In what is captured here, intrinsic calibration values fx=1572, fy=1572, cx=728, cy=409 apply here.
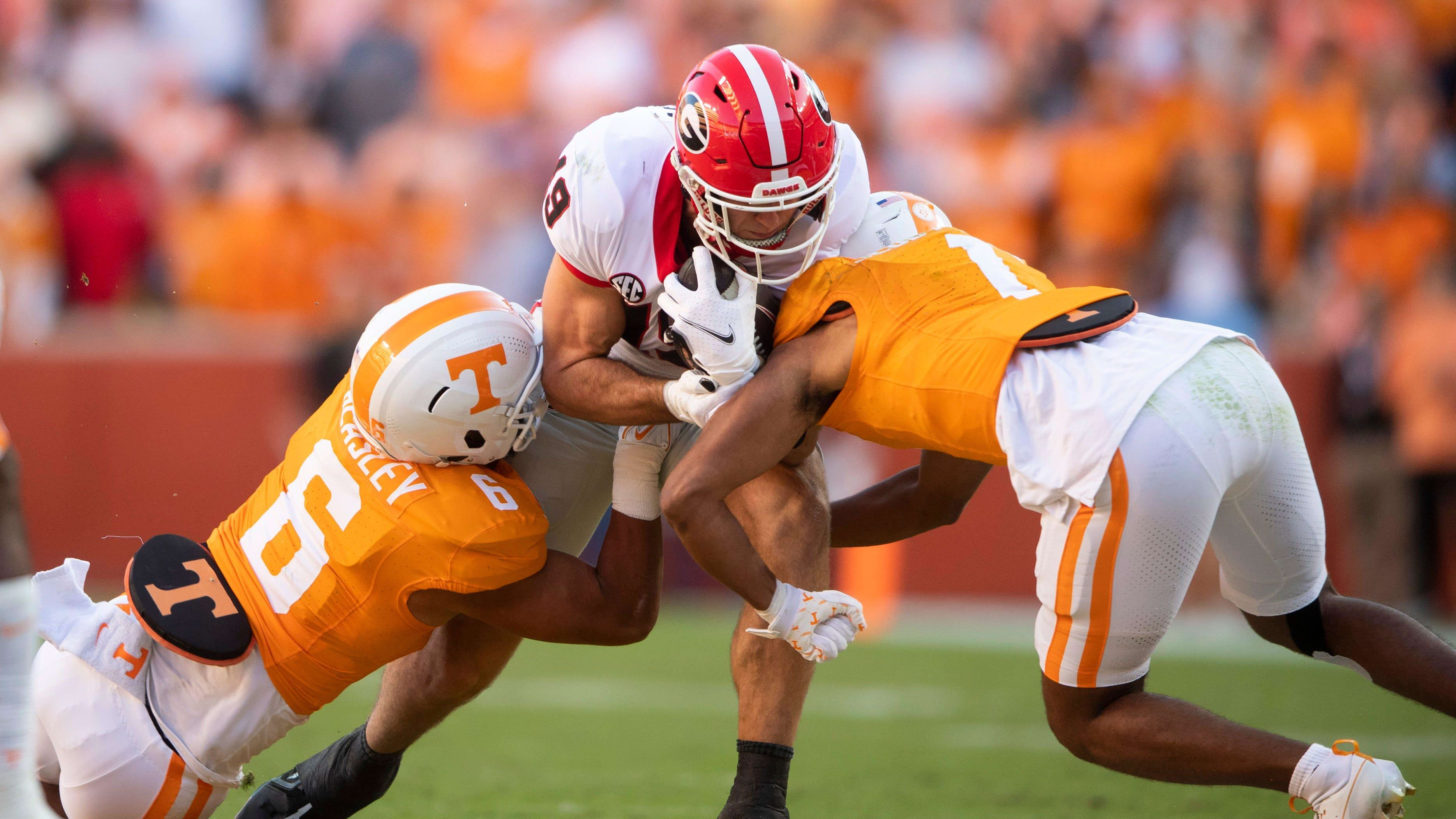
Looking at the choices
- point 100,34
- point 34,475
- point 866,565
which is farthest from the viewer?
point 100,34

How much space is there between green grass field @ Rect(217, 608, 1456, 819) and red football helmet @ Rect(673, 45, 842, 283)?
164 centimetres

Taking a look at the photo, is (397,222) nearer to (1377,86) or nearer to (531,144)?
(531,144)

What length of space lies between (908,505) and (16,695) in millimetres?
2267

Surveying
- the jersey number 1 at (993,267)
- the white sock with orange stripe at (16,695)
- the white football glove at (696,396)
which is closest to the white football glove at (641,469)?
the white football glove at (696,396)

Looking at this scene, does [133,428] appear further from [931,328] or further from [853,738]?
[931,328]

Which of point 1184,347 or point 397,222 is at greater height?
point 1184,347

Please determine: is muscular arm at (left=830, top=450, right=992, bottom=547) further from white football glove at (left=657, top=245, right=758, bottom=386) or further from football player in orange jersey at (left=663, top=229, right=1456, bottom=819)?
white football glove at (left=657, top=245, right=758, bottom=386)

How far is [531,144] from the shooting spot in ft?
32.9

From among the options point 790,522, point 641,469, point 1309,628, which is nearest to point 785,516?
point 790,522

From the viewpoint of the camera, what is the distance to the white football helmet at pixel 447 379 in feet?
11.6

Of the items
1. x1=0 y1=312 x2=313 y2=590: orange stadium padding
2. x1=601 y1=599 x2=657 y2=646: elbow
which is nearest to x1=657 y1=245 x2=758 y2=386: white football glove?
x1=601 y1=599 x2=657 y2=646: elbow

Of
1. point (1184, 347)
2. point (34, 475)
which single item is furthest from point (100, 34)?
point (1184, 347)

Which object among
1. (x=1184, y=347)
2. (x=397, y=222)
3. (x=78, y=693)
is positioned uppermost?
(x=1184, y=347)

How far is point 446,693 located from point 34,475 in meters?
5.44
